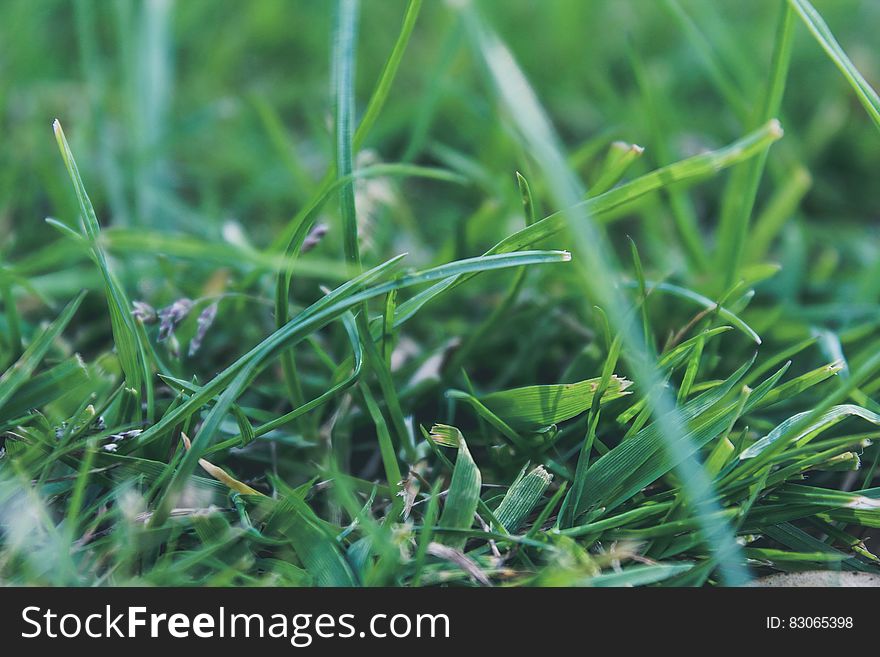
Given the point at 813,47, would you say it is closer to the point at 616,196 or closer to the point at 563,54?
the point at 563,54

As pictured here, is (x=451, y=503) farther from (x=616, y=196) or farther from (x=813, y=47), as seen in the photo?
(x=813, y=47)

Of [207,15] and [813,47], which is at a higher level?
[207,15]

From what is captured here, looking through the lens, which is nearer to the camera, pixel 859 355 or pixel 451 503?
pixel 451 503

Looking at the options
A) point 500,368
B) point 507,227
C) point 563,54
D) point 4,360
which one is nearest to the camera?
point 4,360

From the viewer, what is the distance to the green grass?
0.54m

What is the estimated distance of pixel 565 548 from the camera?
53 cm

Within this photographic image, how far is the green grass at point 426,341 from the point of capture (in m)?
0.54

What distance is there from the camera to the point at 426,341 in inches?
31.6
